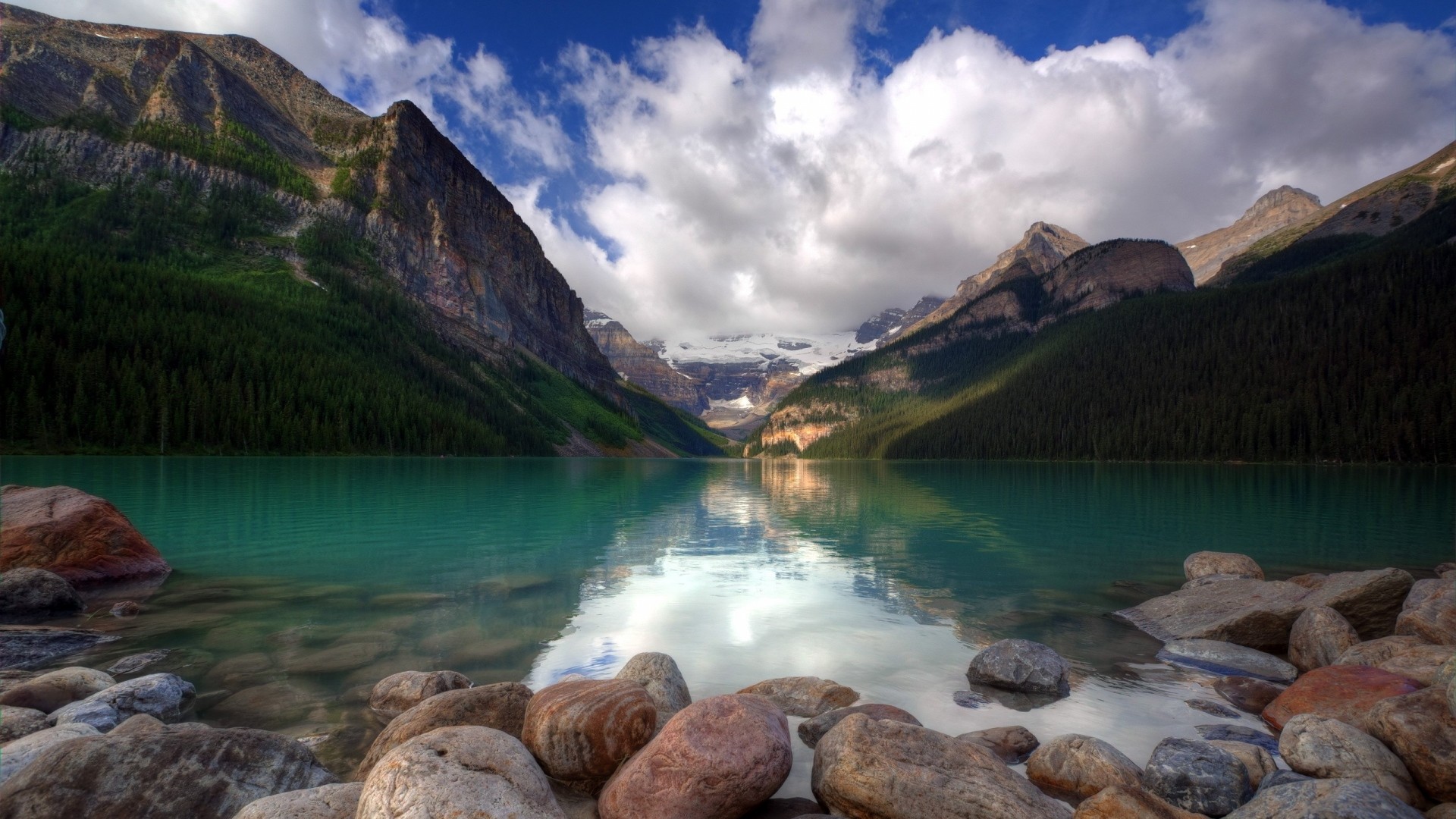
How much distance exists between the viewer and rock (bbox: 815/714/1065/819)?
22.9 feet

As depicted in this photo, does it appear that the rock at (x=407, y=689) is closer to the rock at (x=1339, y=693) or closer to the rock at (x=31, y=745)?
the rock at (x=31, y=745)

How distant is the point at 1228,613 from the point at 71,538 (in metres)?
31.6

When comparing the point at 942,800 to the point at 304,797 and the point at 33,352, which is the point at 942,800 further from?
the point at 33,352

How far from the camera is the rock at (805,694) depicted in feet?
36.1

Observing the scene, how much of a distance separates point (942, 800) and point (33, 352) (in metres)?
132

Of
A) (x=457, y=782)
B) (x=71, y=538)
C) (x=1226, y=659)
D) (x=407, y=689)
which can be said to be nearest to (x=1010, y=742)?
(x=457, y=782)

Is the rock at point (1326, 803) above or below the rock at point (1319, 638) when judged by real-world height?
above

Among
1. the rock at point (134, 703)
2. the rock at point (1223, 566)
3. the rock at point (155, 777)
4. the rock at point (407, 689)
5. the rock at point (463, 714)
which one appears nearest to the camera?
the rock at point (155, 777)

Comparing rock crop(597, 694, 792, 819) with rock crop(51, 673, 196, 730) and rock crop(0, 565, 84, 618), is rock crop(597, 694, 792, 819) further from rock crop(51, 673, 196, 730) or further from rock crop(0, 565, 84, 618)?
rock crop(0, 565, 84, 618)

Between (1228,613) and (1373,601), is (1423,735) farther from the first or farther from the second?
(1373,601)

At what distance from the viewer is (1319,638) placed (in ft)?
42.8

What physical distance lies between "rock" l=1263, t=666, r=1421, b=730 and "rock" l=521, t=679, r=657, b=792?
368 inches

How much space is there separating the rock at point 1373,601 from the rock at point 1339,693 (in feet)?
16.1

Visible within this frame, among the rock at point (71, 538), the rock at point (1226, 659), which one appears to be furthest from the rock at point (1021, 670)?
the rock at point (71, 538)
